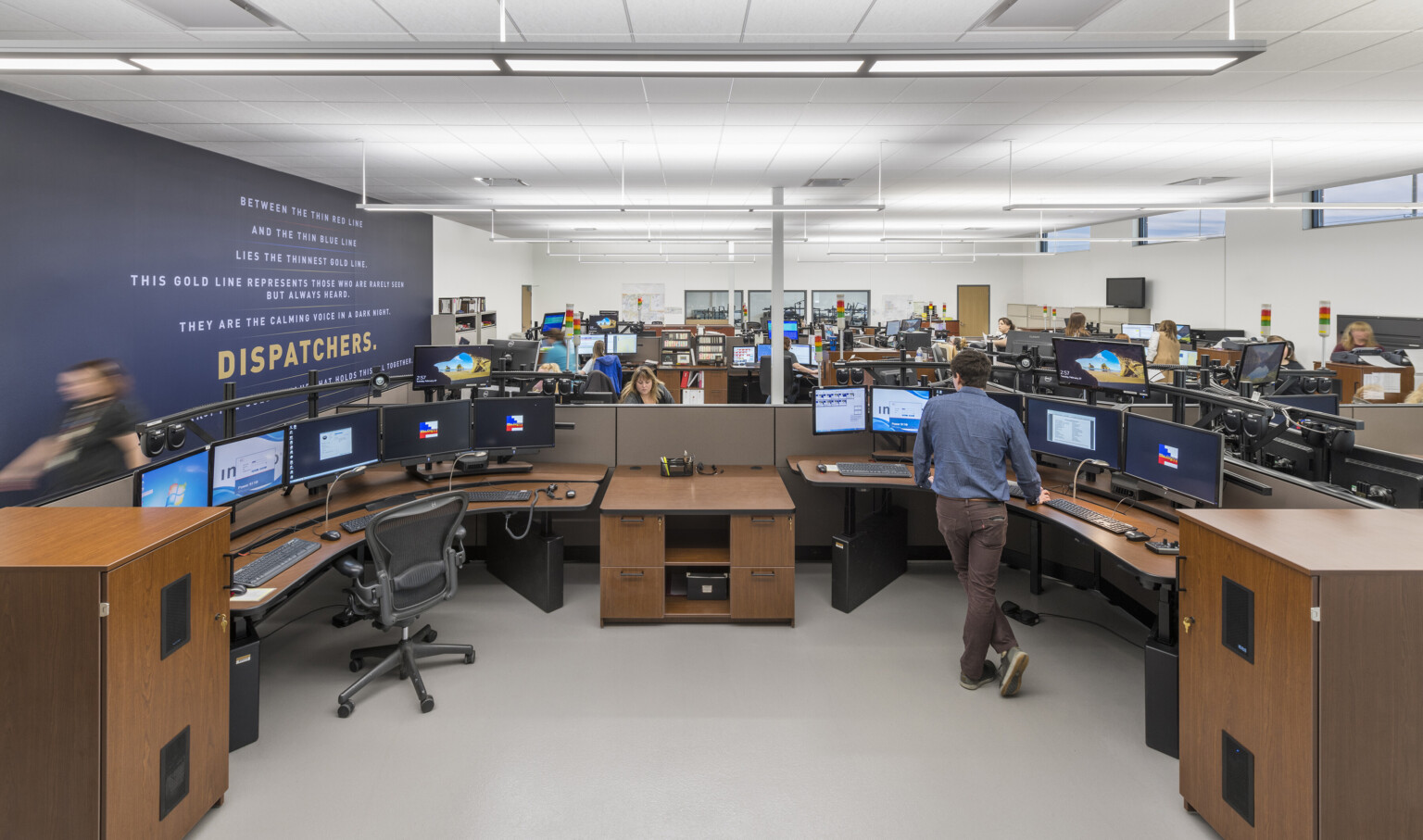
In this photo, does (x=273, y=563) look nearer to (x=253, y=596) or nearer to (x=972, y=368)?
(x=253, y=596)

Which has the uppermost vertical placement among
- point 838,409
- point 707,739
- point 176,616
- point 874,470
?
point 838,409

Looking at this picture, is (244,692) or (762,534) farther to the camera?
(762,534)

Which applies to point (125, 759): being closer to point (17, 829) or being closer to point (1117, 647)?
point (17, 829)

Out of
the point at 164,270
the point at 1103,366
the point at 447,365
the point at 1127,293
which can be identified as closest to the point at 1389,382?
A: the point at 1103,366

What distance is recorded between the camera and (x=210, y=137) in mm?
5609

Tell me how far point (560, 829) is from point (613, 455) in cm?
266

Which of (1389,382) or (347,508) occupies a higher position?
(1389,382)

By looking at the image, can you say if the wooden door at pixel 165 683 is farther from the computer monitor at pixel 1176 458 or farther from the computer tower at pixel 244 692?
the computer monitor at pixel 1176 458

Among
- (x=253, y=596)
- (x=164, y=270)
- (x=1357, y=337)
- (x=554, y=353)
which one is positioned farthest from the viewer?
(x=554, y=353)

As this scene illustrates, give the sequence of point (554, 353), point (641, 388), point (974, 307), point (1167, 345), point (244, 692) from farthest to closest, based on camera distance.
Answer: point (974, 307) → point (554, 353) → point (1167, 345) → point (641, 388) → point (244, 692)

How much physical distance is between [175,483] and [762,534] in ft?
8.60

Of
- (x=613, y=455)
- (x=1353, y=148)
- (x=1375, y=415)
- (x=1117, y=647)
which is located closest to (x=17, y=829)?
(x=613, y=455)

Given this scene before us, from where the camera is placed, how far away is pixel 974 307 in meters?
17.6

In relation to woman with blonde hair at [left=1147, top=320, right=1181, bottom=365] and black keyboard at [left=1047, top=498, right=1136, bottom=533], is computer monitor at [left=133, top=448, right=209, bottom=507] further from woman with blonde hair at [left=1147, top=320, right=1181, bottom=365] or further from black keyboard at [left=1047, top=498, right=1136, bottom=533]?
woman with blonde hair at [left=1147, top=320, right=1181, bottom=365]
